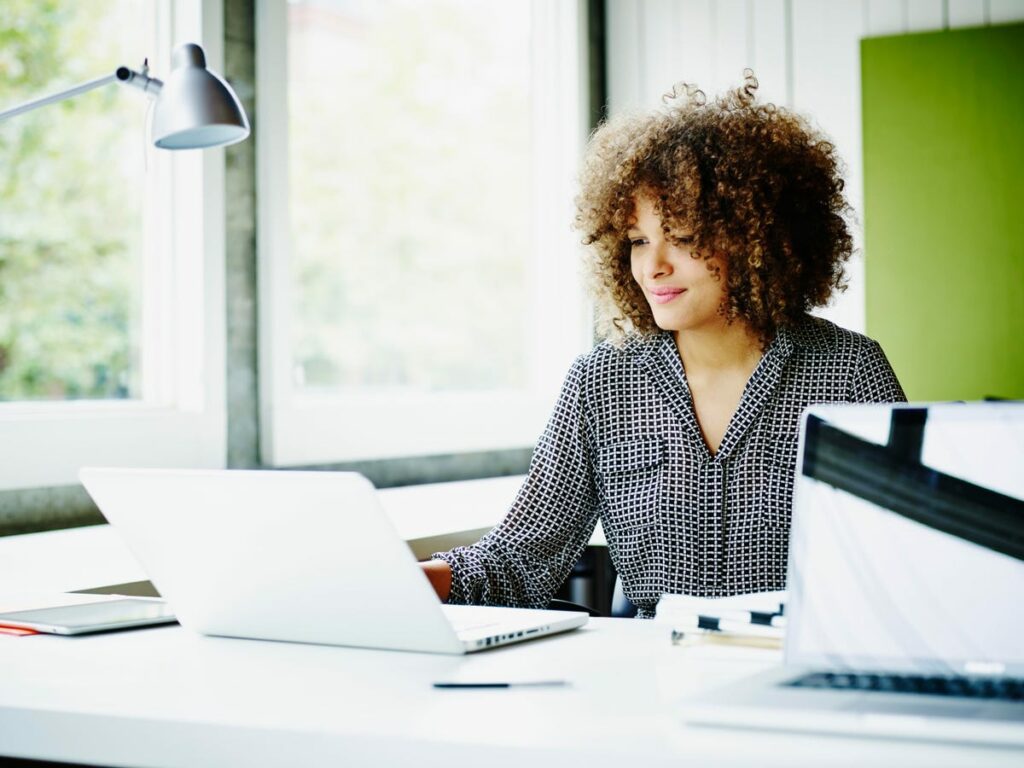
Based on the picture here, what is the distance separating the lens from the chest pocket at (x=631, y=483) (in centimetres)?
185

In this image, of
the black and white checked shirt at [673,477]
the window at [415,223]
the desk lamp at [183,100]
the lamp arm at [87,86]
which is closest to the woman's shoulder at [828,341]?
the black and white checked shirt at [673,477]

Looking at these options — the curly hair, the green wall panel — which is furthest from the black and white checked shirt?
the green wall panel

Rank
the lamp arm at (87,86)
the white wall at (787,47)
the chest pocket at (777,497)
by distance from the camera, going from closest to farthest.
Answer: the lamp arm at (87,86), the chest pocket at (777,497), the white wall at (787,47)

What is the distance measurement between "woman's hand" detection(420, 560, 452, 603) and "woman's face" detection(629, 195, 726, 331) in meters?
0.55

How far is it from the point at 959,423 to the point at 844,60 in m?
2.79

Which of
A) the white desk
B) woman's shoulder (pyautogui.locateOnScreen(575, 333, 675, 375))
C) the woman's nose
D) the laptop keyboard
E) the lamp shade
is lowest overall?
the white desk

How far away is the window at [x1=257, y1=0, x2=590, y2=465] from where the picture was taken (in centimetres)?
274

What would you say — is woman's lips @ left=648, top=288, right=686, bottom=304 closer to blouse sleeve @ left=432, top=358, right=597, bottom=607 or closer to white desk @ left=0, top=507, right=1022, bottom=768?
blouse sleeve @ left=432, top=358, right=597, bottom=607

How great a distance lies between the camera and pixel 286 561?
113 cm

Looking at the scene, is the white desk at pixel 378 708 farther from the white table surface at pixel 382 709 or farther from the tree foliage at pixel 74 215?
the tree foliage at pixel 74 215

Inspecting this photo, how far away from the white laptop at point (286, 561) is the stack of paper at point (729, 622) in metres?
0.14

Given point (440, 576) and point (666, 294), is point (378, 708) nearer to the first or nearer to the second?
point (440, 576)

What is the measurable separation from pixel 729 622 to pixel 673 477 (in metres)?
0.69

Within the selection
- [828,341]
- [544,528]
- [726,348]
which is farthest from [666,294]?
[544,528]
